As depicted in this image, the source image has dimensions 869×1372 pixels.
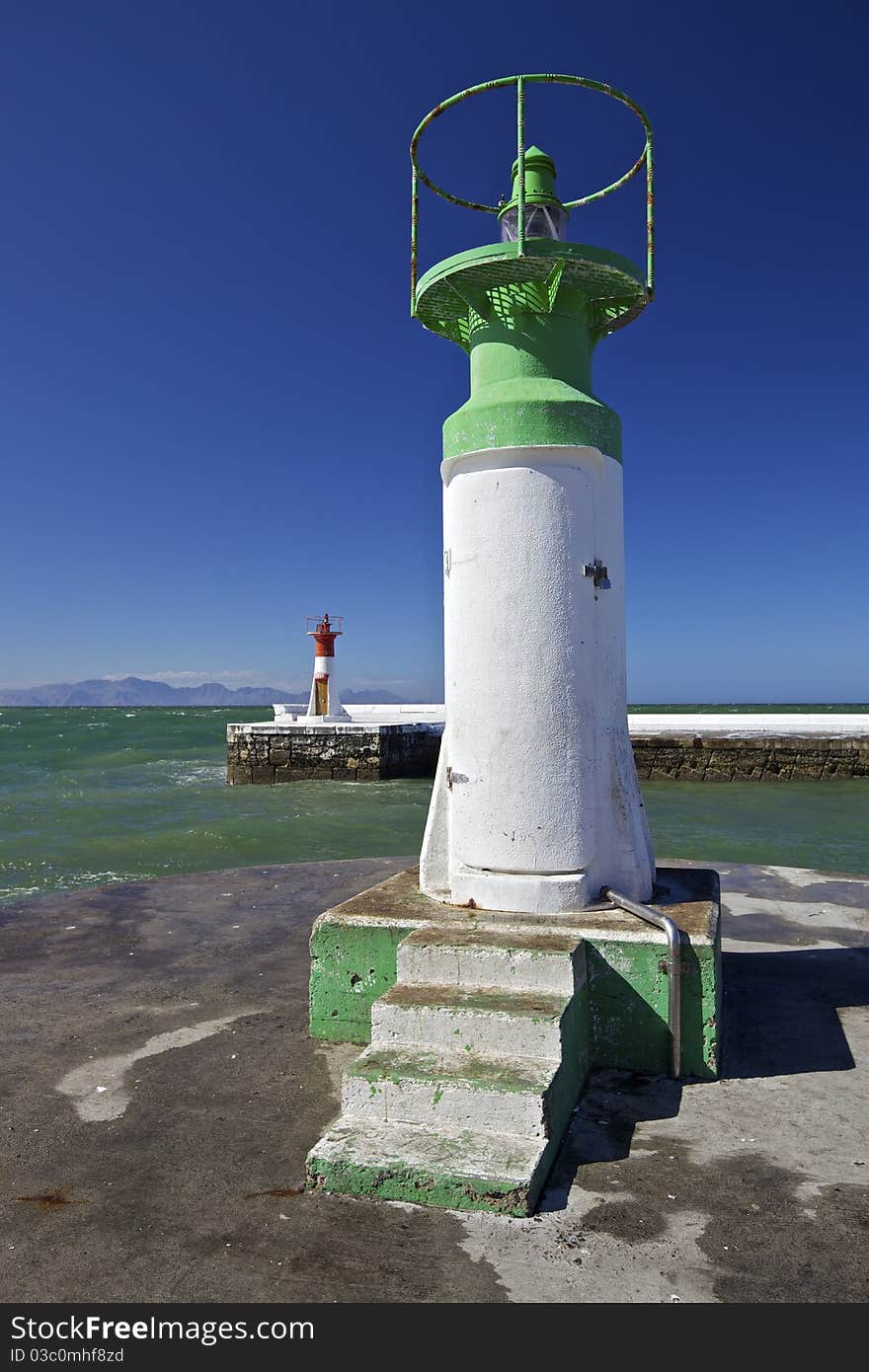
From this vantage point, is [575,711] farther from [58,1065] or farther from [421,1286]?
[58,1065]

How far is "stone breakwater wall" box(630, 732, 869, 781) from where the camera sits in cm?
2619

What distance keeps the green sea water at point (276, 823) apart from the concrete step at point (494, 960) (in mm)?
7516

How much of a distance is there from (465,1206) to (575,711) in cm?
228

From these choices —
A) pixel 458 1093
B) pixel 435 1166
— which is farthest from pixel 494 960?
pixel 435 1166

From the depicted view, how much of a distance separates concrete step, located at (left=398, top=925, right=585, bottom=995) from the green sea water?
296 inches

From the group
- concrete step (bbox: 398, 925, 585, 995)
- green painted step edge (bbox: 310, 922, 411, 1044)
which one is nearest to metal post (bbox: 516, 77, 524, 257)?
concrete step (bbox: 398, 925, 585, 995)

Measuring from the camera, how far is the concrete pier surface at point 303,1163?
2.72 metres

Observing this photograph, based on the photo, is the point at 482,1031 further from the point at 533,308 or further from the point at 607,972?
the point at 533,308

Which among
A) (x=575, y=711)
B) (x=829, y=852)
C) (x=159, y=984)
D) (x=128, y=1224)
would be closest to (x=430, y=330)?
(x=575, y=711)

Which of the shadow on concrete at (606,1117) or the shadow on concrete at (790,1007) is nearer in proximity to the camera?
the shadow on concrete at (606,1117)

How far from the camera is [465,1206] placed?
10.0 feet

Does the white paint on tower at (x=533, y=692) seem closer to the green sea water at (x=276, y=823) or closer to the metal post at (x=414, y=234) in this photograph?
the metal post at (x=414, y=234)

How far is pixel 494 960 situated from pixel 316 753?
23.6 metres

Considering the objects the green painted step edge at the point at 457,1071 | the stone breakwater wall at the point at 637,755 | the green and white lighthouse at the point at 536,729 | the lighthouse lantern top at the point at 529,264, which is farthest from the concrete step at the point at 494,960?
the stone breakwater wall at the point at 637,755
